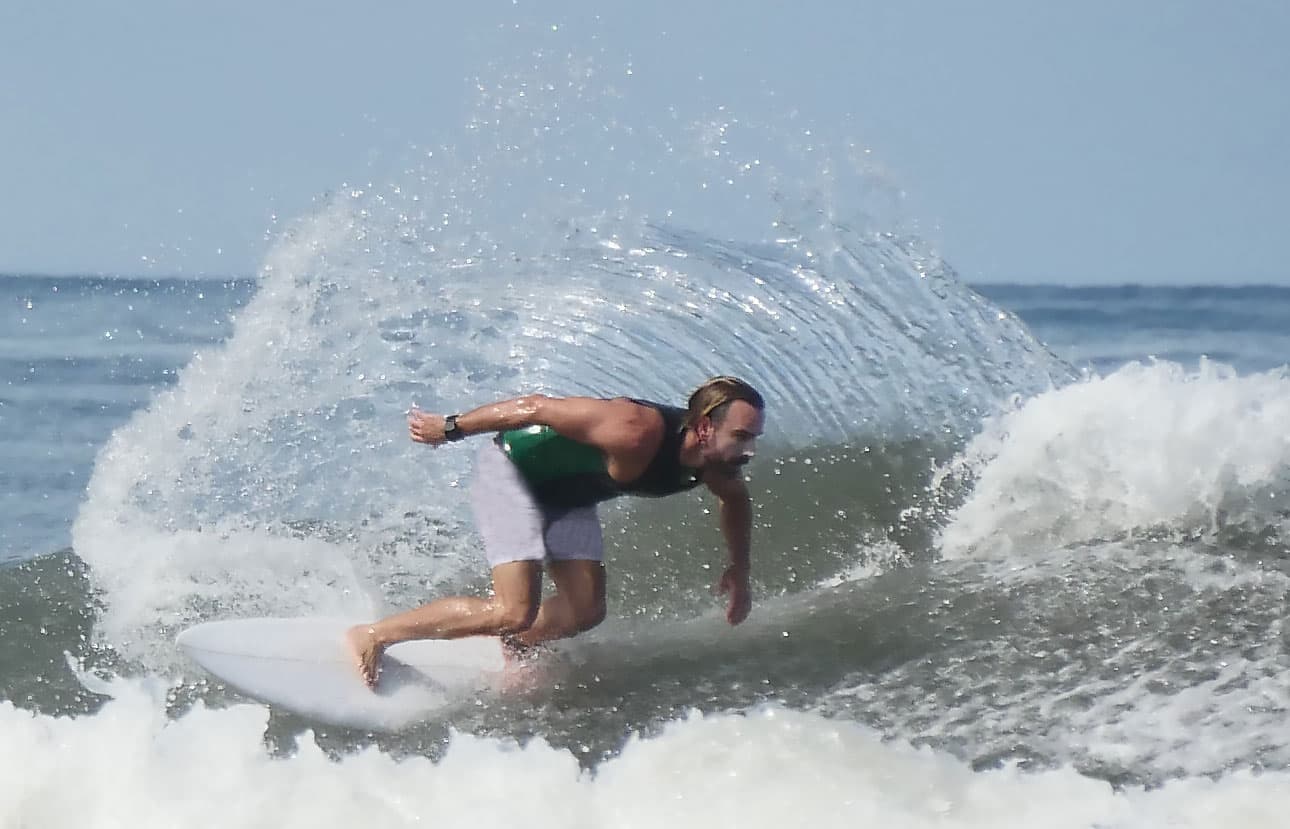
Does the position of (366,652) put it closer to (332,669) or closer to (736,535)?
(332,669)

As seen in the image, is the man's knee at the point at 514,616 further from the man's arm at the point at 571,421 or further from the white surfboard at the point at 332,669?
the man's arm at the point at 571,421

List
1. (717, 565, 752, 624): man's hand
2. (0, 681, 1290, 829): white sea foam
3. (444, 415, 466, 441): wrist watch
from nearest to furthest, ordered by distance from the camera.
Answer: (0, 681, 1290, 829): white sea foam → (444, 415, 466, 441): wrist watch → (717, 565, 752, 624): man's hand

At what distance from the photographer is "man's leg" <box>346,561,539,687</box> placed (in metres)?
4.14

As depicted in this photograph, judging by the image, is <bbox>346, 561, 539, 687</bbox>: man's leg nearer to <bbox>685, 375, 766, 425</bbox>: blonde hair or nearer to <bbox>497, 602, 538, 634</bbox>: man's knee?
<bbox>497, 602, 538, 634</bbox>: man's knee

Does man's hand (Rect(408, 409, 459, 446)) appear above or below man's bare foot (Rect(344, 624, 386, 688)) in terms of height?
above

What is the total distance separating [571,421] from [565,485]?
30 cm

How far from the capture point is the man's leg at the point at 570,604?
14.0 ft

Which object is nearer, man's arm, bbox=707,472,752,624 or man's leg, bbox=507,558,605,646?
man's arm, bbox=707,472,752,624

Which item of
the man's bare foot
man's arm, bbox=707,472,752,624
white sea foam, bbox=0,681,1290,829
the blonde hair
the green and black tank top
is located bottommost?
white sea foam, bbox=0,681,1290,829

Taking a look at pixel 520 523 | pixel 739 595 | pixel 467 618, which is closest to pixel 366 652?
pixel 467 618

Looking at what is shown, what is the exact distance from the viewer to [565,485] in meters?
4.22

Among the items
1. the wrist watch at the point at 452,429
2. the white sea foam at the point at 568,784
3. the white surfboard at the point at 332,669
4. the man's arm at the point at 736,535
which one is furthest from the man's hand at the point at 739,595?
the wrist watch at the point at 452,429

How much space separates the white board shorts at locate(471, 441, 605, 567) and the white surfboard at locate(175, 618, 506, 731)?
1.19 feet

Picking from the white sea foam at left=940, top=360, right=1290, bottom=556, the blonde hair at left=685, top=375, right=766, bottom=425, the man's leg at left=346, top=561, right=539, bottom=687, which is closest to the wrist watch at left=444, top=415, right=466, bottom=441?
the man's leg at left=346, top=561, right=539, bottom=687
